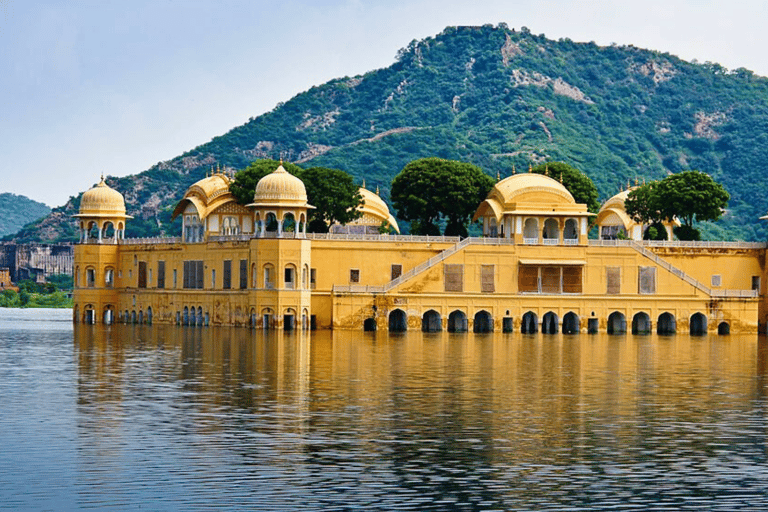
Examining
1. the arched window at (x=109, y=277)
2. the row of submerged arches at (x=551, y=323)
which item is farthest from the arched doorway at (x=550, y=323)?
the arched window at (x=109, y=277)

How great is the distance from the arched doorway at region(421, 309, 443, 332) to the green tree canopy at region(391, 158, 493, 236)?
336 inches

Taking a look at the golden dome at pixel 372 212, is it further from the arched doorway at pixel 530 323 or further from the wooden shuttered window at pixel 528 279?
the arched doorway at pixel 530 323

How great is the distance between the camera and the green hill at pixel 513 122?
5565 inches

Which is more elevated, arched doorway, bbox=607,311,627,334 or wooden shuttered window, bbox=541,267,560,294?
wooden shuttered window, bbox=541,267,560,294

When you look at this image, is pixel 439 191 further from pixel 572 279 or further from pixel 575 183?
pixel 575 183

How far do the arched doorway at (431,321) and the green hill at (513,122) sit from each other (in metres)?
55.6

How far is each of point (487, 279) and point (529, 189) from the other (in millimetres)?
5432

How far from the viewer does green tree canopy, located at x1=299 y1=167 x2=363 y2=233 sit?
82.4m

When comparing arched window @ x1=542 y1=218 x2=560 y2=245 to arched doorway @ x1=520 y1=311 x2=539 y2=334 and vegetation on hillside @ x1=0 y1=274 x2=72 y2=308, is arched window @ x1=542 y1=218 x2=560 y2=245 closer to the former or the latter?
arched doorway @ x1=520 y1=311 x2=539 y2=334

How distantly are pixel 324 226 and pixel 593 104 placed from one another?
270 ft

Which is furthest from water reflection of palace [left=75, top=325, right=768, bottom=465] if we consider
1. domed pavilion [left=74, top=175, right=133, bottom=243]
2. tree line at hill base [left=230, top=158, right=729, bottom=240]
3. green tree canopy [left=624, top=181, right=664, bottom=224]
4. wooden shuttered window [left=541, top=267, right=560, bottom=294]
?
domed pavilion [left=74, top=175, right=133, bottom=243]

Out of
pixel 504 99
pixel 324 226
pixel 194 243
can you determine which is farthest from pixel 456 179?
pixel 504 99

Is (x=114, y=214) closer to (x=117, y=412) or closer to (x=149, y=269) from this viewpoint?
(x=149, y=269)

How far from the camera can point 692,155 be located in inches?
6225
